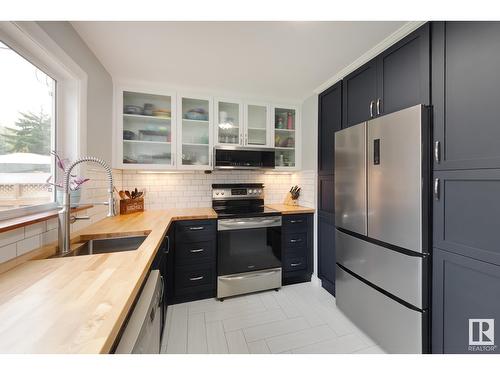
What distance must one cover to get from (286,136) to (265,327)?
87.2 inches

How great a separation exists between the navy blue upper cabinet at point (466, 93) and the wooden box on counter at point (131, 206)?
8.68 ft

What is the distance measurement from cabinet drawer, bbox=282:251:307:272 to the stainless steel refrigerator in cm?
59

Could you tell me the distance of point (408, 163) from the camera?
1291mm

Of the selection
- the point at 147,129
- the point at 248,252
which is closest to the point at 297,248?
the point at 248,252

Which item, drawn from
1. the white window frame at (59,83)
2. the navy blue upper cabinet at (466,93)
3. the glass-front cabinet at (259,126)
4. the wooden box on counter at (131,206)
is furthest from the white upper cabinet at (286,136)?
the white window frame at (59,83)

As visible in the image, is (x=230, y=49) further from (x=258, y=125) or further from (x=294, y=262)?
(x=294, y=262)

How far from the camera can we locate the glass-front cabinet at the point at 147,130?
2.22 m

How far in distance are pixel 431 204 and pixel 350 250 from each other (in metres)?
0.73

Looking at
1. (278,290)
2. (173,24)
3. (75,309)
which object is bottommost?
(278,290)

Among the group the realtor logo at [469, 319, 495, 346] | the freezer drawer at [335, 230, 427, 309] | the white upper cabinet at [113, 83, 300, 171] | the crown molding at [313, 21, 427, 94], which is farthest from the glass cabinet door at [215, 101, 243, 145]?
the realtor logo at [469, 319, 495, 346]

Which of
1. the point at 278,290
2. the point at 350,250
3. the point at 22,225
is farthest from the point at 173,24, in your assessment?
the point at 278,290

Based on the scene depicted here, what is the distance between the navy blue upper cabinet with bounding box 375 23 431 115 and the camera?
4.18 ft

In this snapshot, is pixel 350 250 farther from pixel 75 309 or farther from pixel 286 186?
pixel 75 309

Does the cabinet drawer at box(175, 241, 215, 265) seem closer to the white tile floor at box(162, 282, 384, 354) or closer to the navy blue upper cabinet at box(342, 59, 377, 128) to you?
the white tile floor at box(162, 282, 384, 354)
